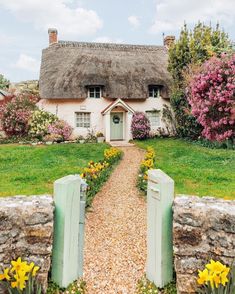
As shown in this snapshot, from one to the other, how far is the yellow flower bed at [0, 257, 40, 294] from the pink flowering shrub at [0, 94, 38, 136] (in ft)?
63.2

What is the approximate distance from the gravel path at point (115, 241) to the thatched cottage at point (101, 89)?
1371cm

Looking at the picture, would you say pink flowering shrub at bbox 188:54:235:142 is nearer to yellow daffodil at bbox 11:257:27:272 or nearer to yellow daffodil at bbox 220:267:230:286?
yellow daffodil at bbox 220:267:230:286

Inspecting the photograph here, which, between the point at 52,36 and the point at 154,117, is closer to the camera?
the point at 154,117

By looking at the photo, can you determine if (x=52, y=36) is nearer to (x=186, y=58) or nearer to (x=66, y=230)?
(x=186, y=58)

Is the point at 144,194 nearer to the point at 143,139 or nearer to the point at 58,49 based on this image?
the point at 143,139

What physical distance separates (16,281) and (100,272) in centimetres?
146

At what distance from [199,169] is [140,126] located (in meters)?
10.9

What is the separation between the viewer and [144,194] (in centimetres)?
923

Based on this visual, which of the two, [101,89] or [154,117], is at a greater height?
[101,89]

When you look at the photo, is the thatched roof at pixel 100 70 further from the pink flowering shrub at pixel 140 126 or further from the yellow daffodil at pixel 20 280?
the yellow daffodil at pixel 20 280

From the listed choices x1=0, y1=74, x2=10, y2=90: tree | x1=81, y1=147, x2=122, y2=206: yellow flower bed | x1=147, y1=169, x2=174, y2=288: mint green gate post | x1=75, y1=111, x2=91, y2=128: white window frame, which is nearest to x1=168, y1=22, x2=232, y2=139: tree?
x1=75, y1=111, x2=91, y2=128: white window frame

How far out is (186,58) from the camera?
2216 centimetres

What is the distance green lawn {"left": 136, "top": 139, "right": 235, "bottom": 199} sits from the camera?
374 inches

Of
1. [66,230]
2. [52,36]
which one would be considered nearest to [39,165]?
[66,230]
